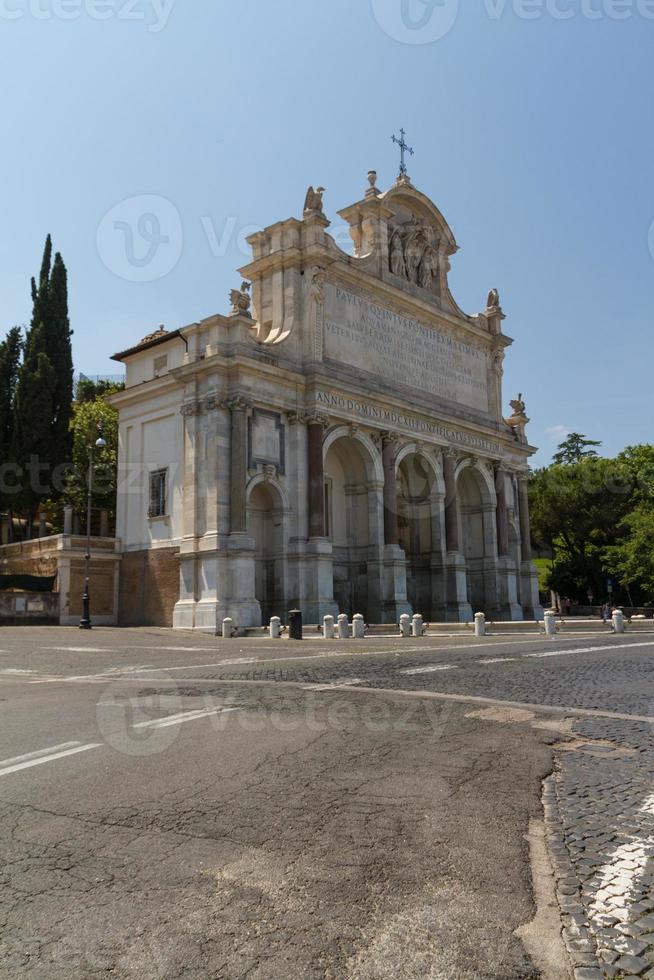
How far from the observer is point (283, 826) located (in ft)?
16.9

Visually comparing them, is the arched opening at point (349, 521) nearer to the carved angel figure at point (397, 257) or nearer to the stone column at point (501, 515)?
the carved angel figure at point (397, 257)

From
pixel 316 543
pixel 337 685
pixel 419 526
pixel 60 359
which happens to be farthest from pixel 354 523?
pixel 337 685

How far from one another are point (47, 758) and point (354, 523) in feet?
105

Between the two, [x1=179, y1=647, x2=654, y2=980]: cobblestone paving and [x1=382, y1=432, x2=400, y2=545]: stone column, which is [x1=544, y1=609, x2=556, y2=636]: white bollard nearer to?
[x1=382, y1=432, x2=400, y2=545]: stone column

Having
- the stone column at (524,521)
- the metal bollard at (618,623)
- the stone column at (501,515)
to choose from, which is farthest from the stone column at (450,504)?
the metal bollard at (618,623)

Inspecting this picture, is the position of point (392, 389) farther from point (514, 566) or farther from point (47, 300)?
point (47, 300)

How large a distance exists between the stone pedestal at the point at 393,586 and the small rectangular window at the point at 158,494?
33.9 feet

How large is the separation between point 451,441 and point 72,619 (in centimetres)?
2121

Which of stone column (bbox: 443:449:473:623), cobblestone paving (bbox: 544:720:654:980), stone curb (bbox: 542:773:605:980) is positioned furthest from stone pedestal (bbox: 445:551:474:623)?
stone curb (bbox: 542:773:605:980)

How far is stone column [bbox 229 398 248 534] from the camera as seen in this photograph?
103ft

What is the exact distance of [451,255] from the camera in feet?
153

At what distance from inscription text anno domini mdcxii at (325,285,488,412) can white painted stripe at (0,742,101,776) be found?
99.4 ft

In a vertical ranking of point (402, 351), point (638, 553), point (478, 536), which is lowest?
point (638, 553)

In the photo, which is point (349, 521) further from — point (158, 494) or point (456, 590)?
point (158, 494)
